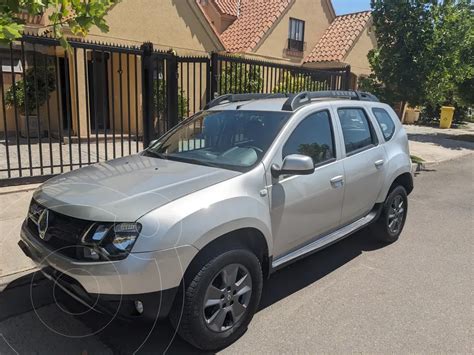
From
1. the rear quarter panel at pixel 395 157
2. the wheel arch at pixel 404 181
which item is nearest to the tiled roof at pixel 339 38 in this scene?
the rear quarter panel at pixel 395 157

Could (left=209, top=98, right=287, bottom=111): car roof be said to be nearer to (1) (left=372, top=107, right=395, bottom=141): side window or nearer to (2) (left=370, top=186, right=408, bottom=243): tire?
(1) (left=372, top=107, right=395, bottom=141): side window

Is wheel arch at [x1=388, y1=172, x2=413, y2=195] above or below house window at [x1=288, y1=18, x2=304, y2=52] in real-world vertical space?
below

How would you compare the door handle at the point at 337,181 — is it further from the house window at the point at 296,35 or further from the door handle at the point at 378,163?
the house window at the point at 296,35

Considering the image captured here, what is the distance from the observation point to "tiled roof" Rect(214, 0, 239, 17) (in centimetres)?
2108

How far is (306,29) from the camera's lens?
2108 centimetres

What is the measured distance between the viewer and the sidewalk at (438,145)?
13.1 meters

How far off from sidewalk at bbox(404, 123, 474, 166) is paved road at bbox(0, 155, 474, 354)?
27.0ft

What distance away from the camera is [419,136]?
18.0 meters

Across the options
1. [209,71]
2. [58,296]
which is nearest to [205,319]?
[58,296]

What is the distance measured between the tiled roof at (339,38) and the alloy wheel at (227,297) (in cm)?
1870

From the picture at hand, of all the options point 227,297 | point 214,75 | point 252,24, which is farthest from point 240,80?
point 252,24

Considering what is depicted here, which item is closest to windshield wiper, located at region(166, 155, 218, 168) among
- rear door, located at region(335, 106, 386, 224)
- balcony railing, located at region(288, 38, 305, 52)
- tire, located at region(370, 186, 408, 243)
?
rear door, located at region(335, 106, 386, 224)

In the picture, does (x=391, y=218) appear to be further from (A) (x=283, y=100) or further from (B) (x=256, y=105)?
(B) (x=256, y=105)

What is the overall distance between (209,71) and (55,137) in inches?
222
